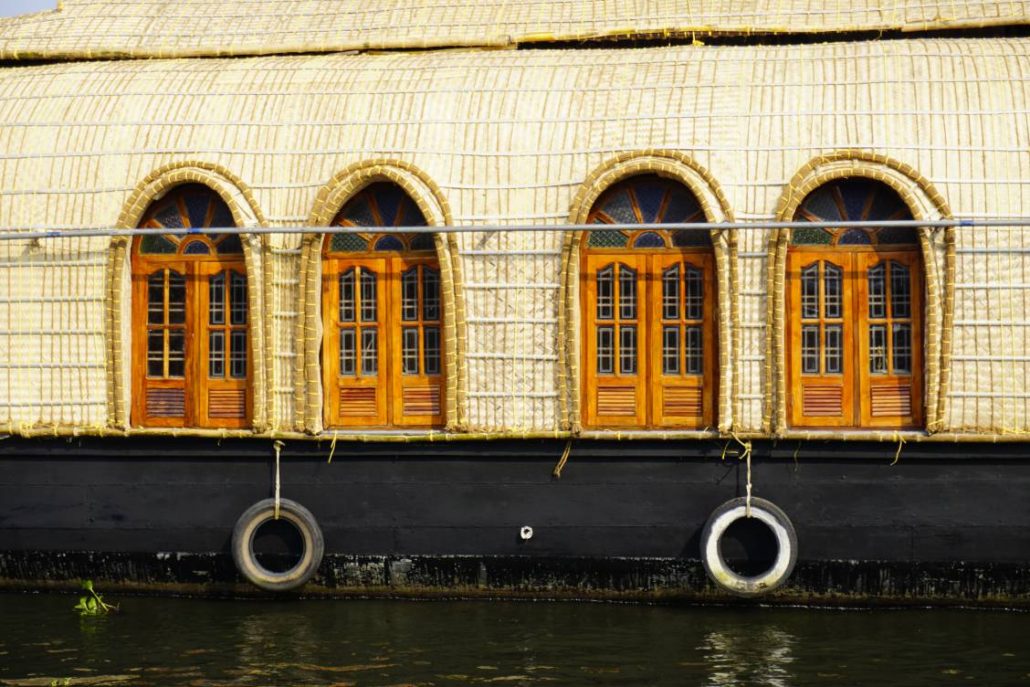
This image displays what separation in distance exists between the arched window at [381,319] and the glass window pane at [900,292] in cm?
325

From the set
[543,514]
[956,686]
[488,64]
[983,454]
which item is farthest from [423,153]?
[956,686]

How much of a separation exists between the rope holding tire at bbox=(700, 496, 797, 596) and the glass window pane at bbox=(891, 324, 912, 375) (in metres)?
1.34

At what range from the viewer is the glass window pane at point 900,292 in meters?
11.4

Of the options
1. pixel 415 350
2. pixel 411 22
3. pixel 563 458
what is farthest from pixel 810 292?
pixel 411 22

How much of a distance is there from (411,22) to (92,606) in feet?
17.9

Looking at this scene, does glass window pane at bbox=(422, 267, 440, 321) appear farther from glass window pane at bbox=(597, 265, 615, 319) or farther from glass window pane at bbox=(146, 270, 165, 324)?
glass window pane at bbox=(146, 270, 165, 324)

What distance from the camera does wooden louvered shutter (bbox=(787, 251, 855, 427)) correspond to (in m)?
11.5

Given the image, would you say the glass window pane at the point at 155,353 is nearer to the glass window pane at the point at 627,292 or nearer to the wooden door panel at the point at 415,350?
the wooden door panel at the point at 415,350

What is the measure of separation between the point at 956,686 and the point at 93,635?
5.64 meters

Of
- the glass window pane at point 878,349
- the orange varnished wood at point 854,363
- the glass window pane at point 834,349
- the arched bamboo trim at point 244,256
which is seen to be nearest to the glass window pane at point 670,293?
the orange varnished wood at point 854,363

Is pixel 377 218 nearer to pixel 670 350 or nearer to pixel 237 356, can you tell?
pixel 237 356

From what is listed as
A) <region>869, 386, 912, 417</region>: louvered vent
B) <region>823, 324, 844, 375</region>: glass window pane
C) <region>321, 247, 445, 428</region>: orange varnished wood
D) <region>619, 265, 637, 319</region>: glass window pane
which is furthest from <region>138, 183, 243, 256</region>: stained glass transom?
<region>869, 386, 912, 417</region>: louvered vent

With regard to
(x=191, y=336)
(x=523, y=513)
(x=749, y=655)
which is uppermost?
(x=191, y=336)

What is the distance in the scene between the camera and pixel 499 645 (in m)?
10.6
